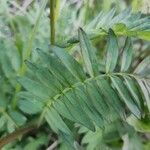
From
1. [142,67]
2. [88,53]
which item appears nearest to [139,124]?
[142,67]

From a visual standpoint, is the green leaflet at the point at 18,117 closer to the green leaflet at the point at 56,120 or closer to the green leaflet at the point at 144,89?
the green leaflet at the point at 56,120

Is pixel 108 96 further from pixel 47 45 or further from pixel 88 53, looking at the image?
pixel 47 45

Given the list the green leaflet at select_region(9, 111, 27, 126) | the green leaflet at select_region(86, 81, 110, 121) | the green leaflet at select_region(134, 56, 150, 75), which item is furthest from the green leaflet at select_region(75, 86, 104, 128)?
the green leaflet at select_region(9, 111, 27, 126)

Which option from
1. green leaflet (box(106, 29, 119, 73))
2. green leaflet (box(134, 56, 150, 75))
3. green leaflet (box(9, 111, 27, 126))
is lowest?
green leaflet (box(9, 111, 27, 126))

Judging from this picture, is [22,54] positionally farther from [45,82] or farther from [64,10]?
[45,82]

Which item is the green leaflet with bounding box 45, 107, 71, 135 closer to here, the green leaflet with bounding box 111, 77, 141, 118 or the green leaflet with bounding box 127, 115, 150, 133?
the green leaflet with bounding box 111, 77, 141, 118

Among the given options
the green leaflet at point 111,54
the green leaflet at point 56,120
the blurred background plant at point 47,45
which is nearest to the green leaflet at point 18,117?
the blurred background plant at point 47,45
